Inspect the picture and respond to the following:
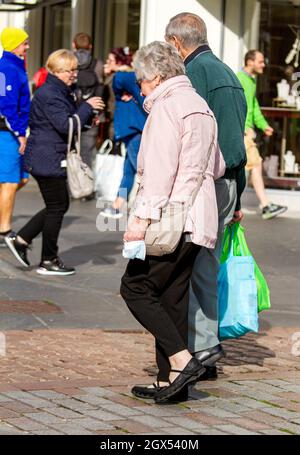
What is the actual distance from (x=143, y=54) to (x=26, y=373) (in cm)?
194

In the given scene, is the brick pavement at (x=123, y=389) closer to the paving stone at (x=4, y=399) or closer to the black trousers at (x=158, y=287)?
the paving stone at (x=4, y=399)

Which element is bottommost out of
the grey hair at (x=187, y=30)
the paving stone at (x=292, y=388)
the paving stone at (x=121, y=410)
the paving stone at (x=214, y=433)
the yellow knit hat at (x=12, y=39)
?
the paving stone at (x=292, y=388)

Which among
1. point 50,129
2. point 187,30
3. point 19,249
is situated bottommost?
point 19,249

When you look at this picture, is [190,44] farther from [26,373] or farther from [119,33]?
[119,33]

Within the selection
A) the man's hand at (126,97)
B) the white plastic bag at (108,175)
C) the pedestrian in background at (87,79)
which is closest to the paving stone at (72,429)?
the man's hand at (126,97)

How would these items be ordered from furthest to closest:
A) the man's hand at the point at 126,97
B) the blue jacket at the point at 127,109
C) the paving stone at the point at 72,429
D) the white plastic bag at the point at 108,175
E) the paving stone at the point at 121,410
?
the white plastic bag at the point at 108,175 → the man's hand at the point at 126,97 → the blue jacket at the point at 127,109 → the paving stone at the point at 121,410 → the paving stone at the point at 72,429

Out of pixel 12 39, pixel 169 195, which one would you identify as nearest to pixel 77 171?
pixel 12 39

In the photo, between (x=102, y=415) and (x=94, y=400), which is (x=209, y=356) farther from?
(x=102, y=415)

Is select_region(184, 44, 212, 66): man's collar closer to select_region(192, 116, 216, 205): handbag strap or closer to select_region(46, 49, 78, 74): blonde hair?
select_region(192, 116, 216, 205): handbag strap

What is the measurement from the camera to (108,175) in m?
15.4

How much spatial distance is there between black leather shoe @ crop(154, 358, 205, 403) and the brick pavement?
0.06 m

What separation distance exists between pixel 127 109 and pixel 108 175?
1.61 m

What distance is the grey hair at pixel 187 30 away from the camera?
7.37 metres

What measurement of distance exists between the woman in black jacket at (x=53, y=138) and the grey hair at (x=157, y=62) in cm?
384
